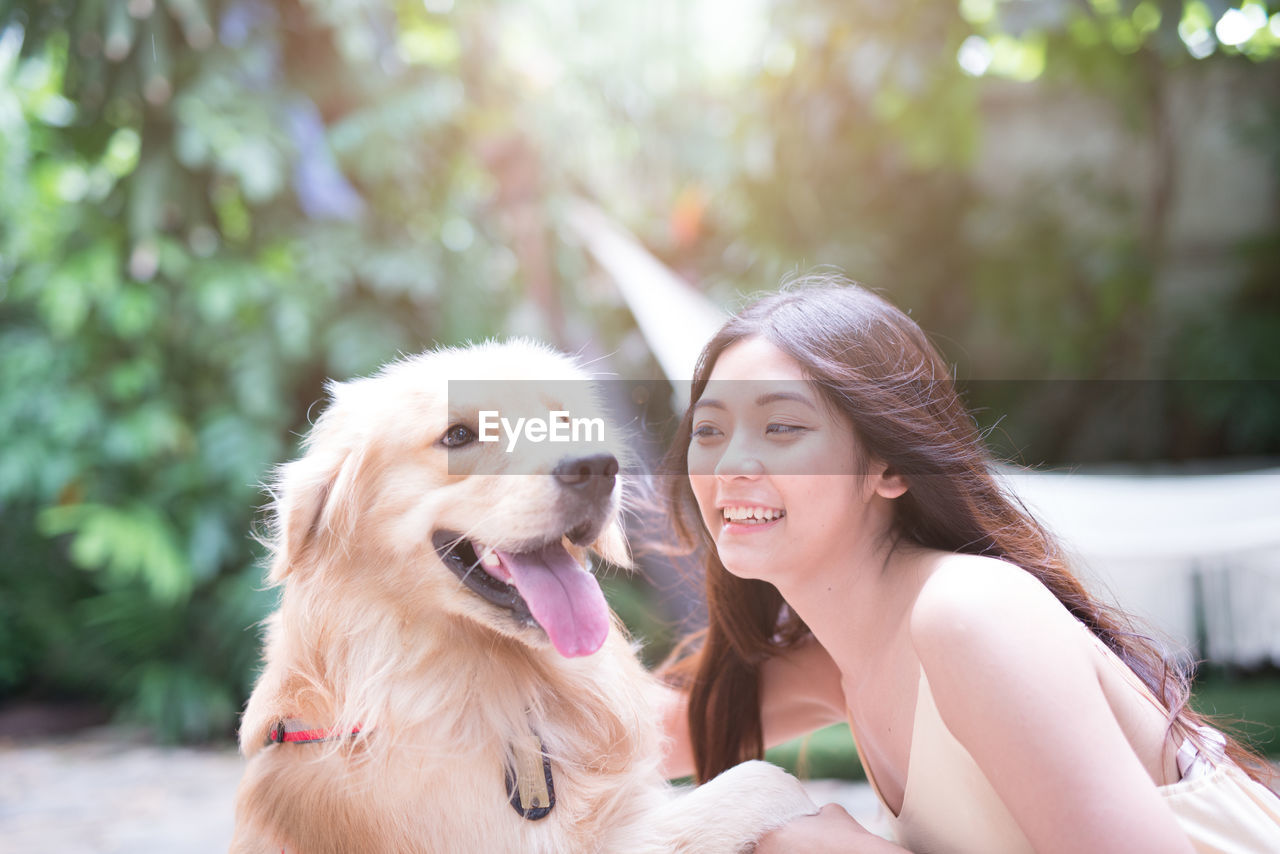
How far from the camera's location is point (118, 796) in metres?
3.52

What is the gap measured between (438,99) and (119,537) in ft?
8.50

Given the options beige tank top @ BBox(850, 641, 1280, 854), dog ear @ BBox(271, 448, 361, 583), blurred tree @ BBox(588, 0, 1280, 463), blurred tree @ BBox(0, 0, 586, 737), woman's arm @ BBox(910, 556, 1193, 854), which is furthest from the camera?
blurred tree @ BBox(588, 0, 1280, 463)

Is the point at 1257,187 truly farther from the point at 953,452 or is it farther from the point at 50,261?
the point at 50,261

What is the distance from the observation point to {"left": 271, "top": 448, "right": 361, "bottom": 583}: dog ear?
1487 mm

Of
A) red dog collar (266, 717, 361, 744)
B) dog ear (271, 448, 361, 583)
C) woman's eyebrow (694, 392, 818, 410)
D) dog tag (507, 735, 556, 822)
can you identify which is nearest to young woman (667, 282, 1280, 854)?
woman's eyebrow (694, 392, 818, 410)

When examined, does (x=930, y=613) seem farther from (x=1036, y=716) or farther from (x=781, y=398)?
(x=781, y=398)

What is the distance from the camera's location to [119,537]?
398 cm

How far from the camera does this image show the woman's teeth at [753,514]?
1.36 meters

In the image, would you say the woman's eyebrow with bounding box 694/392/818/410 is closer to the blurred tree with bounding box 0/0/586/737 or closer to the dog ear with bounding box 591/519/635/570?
the dog ear with bounding box 591/519/635/570

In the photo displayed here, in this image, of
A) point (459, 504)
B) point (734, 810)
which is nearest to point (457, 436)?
point (459, 504)

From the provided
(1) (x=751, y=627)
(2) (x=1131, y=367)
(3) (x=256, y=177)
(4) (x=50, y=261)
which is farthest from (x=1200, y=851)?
(2) (x=1131, y=367)

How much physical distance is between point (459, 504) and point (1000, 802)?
944 mm

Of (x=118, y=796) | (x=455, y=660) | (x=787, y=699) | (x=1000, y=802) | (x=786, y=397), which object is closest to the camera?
(x=1000, y=802)

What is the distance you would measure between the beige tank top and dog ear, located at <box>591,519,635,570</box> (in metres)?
0.61
